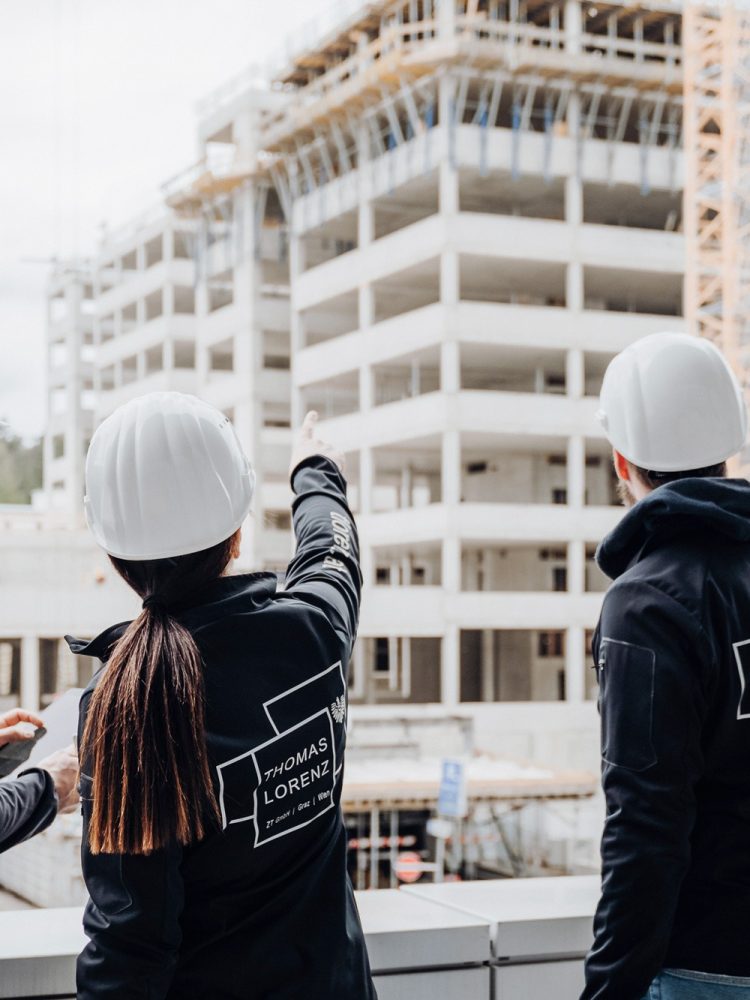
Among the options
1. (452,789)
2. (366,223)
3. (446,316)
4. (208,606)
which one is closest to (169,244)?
(366,223)

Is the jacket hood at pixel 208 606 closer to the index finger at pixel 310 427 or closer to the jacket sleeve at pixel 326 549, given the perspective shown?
the jacket sleeve at pixel 326 549

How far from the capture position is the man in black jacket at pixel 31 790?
1114 millimetres

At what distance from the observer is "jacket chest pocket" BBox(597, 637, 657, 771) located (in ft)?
3.61

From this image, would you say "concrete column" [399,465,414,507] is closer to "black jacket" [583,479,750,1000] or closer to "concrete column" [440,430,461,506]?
"concrete column" [440,430,461,506]

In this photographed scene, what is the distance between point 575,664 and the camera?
24953mm

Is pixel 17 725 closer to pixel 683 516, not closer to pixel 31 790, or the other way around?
pixel 31 790

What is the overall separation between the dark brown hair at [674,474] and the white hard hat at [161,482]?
40cm

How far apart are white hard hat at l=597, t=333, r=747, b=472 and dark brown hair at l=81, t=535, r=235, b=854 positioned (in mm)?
497

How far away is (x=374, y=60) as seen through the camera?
28.6 meters

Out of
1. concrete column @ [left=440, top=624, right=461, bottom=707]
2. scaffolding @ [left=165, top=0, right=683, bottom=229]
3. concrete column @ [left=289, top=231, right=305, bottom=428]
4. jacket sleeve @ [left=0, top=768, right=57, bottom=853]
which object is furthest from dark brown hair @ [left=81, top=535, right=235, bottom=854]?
concrete column @ [left=289, top=231, right=305, bottom=428]

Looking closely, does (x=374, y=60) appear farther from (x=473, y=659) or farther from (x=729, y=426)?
(x=729, y=426)

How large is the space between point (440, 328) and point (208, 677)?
79.0 ft

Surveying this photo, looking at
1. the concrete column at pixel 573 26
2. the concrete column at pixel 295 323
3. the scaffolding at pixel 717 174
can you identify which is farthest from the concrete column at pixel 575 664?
the concrete column at pixel 573 26

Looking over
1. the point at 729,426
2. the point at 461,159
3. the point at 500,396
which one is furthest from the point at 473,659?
the point at 729,426
